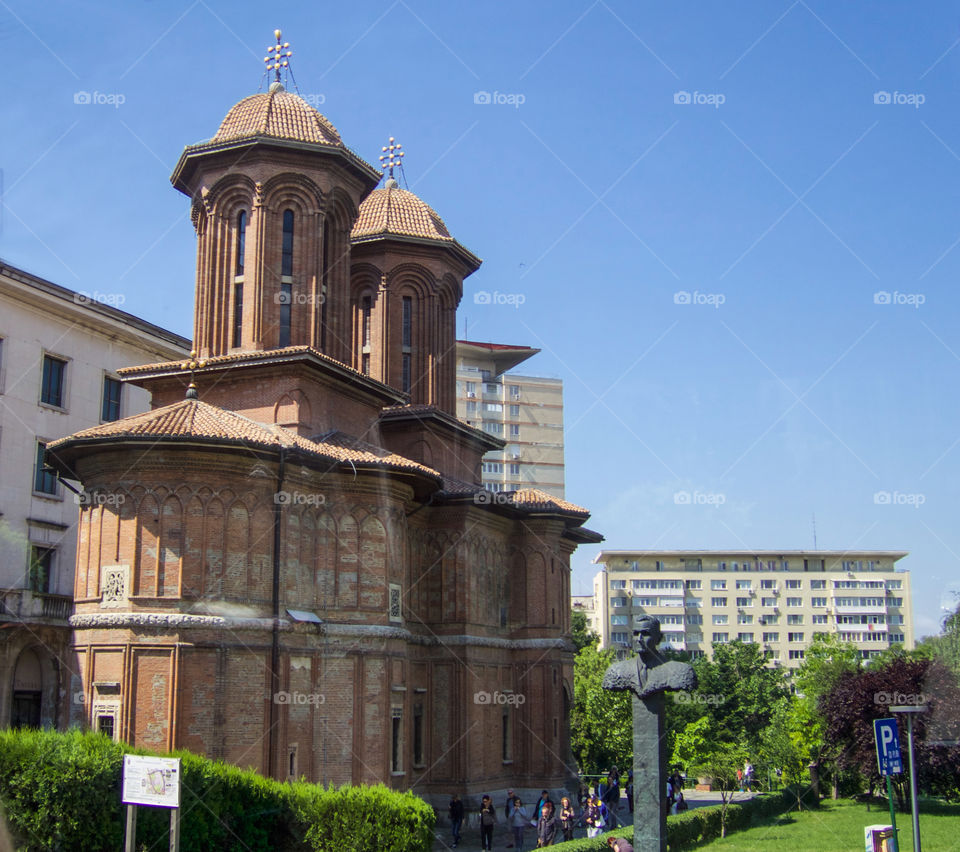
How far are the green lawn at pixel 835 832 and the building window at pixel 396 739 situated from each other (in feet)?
22.6

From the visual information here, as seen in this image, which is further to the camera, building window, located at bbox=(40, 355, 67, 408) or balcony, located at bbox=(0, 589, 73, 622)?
building window, located at bbox=(40, 355, 67, 408)

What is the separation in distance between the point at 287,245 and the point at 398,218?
24.0ft

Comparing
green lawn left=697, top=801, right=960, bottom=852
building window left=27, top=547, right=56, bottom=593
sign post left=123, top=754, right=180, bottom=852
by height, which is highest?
building window left=27, top=547, right=56, bottom=593

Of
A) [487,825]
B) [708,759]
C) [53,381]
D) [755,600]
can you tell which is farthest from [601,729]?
[755,600]

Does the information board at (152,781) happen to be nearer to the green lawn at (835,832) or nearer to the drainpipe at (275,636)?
the drainpipe at (275,636)

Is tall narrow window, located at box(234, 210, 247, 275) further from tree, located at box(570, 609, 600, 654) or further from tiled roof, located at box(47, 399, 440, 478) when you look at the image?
tree, located at box(570, 609, 600, 654)

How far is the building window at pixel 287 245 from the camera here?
26234 mm

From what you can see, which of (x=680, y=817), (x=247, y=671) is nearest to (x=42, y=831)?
(x=247, y=671)

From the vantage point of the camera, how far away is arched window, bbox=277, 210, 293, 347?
2584 centimetres

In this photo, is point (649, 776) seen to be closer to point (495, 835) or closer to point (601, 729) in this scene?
point (495, 835)

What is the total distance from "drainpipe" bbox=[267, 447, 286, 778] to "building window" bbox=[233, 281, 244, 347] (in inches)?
210

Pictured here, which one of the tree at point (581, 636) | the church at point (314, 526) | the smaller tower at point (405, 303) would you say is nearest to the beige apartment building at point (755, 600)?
the tree at point (581, 636)

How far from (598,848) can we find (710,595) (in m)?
63.4

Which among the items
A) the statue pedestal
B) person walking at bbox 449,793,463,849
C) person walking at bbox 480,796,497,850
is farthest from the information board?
person walking at bbox 449,793,463,849
